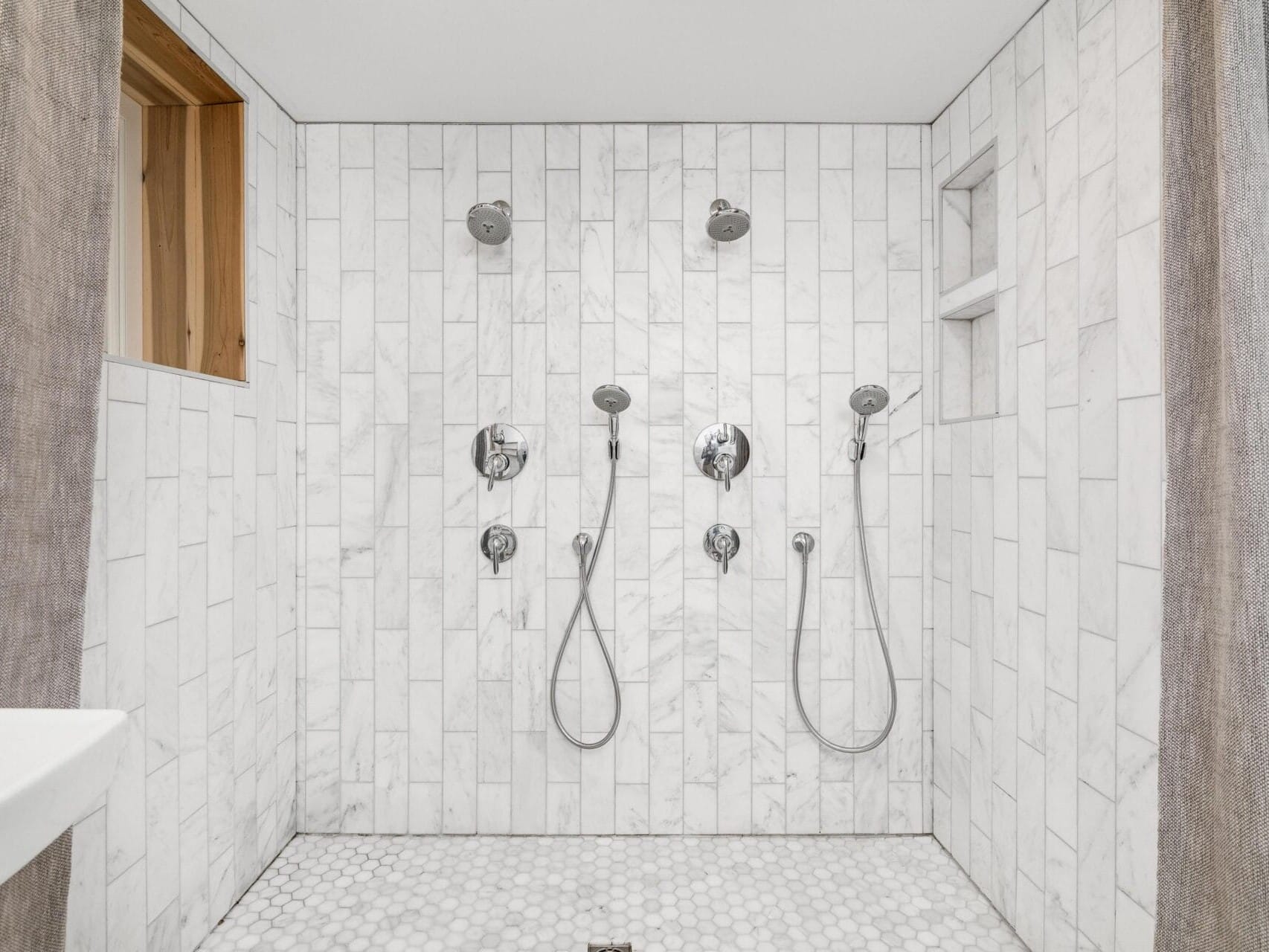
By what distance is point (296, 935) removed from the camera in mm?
1601

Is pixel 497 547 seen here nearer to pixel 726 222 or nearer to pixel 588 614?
pixel 588 614

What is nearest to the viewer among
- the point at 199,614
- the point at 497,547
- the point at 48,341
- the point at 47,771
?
the point at 47,771

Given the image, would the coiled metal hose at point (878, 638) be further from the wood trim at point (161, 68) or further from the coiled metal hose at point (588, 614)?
the wood trim at point (161, 68)

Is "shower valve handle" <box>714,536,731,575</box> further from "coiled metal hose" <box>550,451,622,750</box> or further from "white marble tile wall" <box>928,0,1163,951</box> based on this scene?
"white marble tile wall" <box>928,0,1163,951</box>

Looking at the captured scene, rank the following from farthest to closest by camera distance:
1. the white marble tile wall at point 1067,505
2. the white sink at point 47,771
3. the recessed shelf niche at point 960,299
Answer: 1. the recessed shelf niche at point 960,299
2. the white marble tile wall at point 1067,505
3. the white sink at point 47,771

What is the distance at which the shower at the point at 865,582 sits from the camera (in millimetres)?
1929

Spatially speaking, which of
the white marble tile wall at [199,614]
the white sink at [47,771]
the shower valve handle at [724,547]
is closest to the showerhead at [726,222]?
the shower valve handle at [724,547]

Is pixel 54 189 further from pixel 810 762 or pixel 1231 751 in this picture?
pixel 810 762

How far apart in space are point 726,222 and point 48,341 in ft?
4.92

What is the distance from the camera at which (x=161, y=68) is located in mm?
1582

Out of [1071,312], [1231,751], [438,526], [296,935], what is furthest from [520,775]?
[1071,312]

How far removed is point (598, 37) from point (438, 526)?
1410 mm

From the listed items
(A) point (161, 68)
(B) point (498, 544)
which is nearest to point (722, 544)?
(B) point (498, 544)

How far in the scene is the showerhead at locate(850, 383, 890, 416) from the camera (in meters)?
1.89
